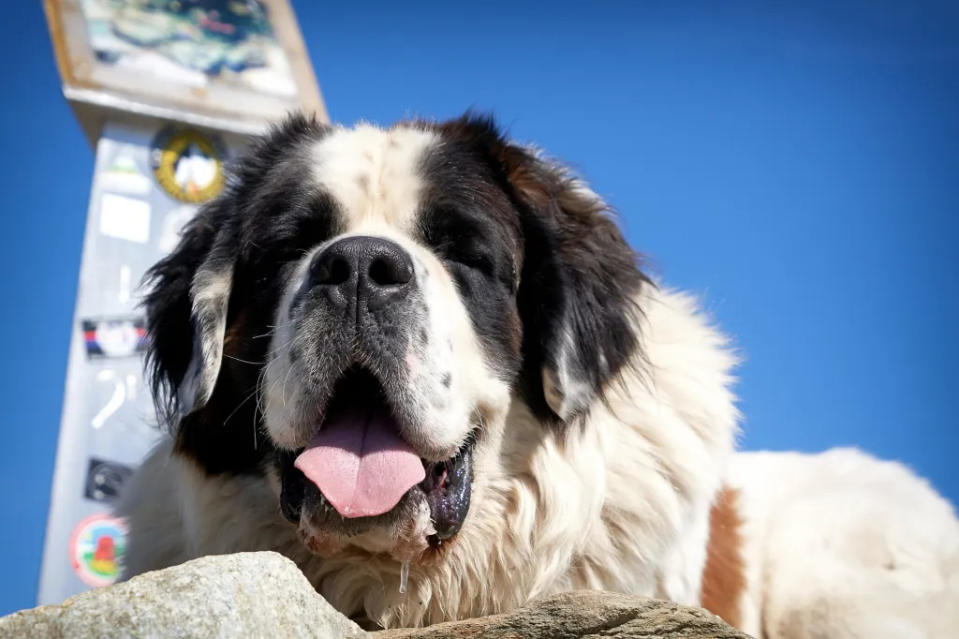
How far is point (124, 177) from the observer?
33.8 ft

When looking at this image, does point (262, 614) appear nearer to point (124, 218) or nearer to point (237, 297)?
point (237, 297)

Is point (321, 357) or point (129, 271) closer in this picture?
point (321, 357)

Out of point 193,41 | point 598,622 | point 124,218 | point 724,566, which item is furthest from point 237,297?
point 193,41

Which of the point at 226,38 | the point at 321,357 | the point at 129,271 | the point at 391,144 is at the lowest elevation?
the point at 321,357

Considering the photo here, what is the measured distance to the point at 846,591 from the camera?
9.80 feet

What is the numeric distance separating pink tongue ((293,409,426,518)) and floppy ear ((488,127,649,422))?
512mm

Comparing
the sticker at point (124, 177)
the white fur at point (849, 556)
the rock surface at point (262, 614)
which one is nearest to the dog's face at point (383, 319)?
the rock surface at point (262, 614)

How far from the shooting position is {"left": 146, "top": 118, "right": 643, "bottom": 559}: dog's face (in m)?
2.28

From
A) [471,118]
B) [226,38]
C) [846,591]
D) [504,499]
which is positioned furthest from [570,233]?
[226,38]

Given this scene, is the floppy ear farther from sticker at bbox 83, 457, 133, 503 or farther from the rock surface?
sticker at bbox 83, 457, 133, 503

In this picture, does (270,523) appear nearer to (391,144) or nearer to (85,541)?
(391,144)

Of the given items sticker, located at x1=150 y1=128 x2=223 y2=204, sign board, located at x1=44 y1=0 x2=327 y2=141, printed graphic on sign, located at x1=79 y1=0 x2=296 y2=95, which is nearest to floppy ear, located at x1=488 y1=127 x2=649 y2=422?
sign board, located at x1=44 y1=0 x2=327 y2=141

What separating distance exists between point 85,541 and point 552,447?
276 inches

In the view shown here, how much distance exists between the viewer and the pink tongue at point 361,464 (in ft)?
7.37
